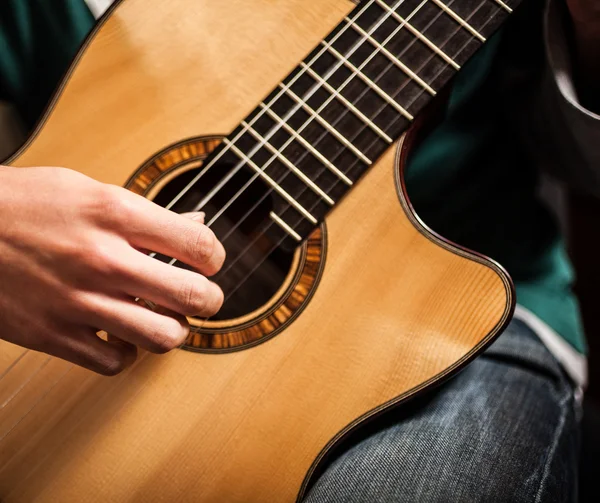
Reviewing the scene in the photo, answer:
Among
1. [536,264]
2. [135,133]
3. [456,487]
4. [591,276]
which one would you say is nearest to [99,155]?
[135,133]

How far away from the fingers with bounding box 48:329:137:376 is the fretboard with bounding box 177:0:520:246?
0.18m

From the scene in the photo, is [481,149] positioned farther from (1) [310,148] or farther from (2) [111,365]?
(2) [111,365]

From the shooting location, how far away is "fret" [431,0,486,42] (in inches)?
21.9

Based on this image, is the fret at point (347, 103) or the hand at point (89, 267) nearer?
the hand at point (89, 267)

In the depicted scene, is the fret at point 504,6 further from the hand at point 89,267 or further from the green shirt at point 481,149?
the hand at point 89,267

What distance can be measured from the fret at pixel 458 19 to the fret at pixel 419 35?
35 millimetres

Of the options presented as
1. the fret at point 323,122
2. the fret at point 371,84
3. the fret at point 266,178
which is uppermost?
the fret at point 371,84

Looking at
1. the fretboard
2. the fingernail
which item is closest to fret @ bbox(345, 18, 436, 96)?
the fretboard

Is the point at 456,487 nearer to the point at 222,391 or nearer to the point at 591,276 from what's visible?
the point at 222,391

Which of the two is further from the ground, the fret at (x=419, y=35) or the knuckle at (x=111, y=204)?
the fret at (x=419, y=35)

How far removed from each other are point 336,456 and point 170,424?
0.63 ft

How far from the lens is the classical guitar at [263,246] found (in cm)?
53

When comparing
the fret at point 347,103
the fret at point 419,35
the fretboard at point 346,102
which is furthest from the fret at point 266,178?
the fret at point 419,35

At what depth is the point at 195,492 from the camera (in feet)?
1.72
